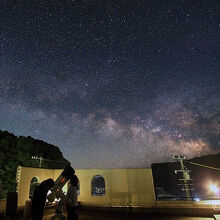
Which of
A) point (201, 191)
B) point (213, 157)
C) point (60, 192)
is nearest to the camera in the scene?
point (60, 192)

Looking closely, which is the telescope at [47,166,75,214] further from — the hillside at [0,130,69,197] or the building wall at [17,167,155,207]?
the hillside at [0,130,69,197]

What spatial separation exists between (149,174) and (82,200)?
5.13 meters

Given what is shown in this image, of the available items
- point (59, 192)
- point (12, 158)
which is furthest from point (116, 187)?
point (12, 158)

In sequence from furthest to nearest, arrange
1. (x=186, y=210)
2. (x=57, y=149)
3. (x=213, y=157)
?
(x=213, y=157)
(x=57, y=149)
(x=186, y=210)

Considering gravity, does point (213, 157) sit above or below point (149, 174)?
above

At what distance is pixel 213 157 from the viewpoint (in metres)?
99.2

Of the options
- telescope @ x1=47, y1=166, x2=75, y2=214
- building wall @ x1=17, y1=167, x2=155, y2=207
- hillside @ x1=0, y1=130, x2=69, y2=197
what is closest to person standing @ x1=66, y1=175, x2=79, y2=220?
telescope @ x1=47, y1=166, x2=75, y2=214

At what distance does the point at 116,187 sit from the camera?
1195 centimetres

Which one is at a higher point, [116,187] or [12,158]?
[12,158]

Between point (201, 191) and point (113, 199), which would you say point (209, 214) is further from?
point (201, 191)

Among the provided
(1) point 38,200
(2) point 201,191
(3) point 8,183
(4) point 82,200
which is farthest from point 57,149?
(2) point 201,191

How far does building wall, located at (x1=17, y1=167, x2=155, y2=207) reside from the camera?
11242 millimetres

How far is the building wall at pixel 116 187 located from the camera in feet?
36.9

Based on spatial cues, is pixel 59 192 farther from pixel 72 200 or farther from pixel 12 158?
pixel 12 158
